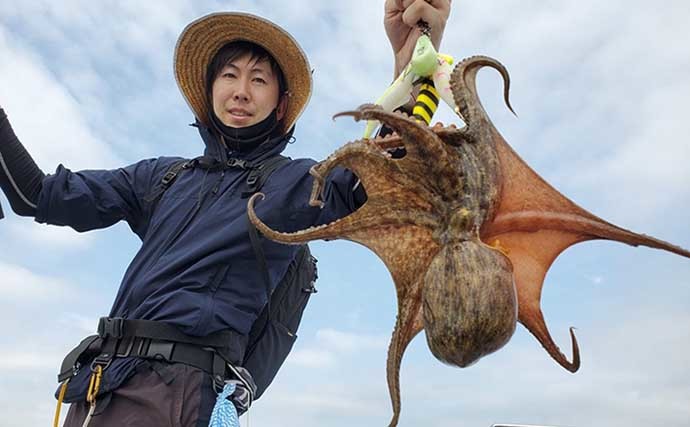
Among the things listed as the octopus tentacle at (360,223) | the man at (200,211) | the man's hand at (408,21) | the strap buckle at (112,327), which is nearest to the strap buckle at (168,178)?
the man at (200,211)

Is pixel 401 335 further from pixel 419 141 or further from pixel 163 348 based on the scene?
pixel 163 348

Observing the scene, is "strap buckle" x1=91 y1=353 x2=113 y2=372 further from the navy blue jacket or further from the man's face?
the man's face

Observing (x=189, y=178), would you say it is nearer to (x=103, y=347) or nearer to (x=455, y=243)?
(x=103, y=347)

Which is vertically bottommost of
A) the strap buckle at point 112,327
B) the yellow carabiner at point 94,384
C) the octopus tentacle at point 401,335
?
the octopus tentacle at point 401,335

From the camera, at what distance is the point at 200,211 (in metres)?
3.61

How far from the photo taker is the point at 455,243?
6.05 ft

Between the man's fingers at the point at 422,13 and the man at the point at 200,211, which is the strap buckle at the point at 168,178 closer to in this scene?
the man at the point at 200,211

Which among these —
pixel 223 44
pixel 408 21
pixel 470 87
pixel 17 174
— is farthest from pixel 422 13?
pixel 17 174

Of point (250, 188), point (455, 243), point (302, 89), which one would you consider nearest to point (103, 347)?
point (250, 188)

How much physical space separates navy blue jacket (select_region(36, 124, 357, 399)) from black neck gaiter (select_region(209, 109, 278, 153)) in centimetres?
5

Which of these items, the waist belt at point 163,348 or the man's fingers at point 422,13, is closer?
the man's fingers at point 422,13

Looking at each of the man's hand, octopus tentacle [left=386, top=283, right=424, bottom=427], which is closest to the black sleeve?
the man's hand

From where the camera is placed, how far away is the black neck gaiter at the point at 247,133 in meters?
3.83

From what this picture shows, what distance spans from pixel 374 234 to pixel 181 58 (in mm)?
2683
